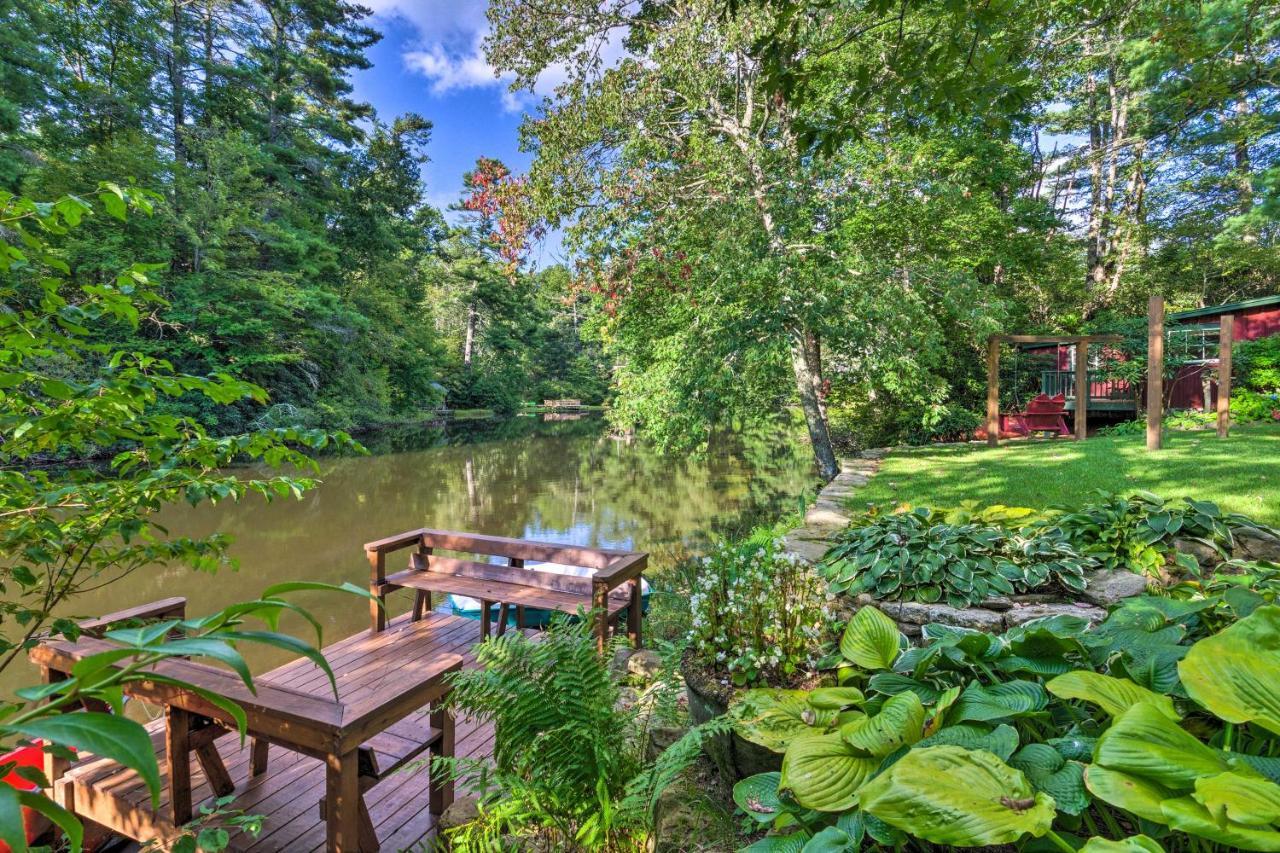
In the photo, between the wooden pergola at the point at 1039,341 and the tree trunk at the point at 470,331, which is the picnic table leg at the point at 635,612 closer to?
the wooden pergola at the point at 1039,341

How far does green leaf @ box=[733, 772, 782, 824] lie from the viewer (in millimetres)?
1499

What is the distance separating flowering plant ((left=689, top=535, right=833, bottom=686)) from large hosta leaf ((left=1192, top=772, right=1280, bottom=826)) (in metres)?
1.50

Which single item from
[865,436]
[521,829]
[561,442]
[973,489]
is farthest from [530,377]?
[521,829]

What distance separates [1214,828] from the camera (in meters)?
0.90

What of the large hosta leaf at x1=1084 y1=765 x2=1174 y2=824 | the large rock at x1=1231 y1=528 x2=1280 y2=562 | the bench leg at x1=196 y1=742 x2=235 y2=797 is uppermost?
the large hosta leaf at x1=1084 y1=765 x2=1174 y2=824

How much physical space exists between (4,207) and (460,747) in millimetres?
3156

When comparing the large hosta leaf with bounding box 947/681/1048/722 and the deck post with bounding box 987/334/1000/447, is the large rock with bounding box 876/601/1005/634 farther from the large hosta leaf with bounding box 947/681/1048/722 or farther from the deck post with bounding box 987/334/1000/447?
the deck post with bounding box 987/334/1000/447

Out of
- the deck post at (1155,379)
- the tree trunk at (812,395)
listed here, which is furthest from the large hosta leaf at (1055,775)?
the tree trunk at (812,395)

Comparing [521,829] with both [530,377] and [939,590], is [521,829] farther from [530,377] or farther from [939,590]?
[530,377]

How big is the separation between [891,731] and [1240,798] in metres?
0.61

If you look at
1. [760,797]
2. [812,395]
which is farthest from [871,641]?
[812,395]

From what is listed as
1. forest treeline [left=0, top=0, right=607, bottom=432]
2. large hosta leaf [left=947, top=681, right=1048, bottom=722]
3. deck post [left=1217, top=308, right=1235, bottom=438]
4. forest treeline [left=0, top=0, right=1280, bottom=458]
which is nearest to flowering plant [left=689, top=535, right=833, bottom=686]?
large hosta leaf [left=947, top=681, right=1048, bottom=722]

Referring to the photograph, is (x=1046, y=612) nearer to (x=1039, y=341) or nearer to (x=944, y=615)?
(x=944, y=615)

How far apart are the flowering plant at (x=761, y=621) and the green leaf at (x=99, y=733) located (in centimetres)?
215
